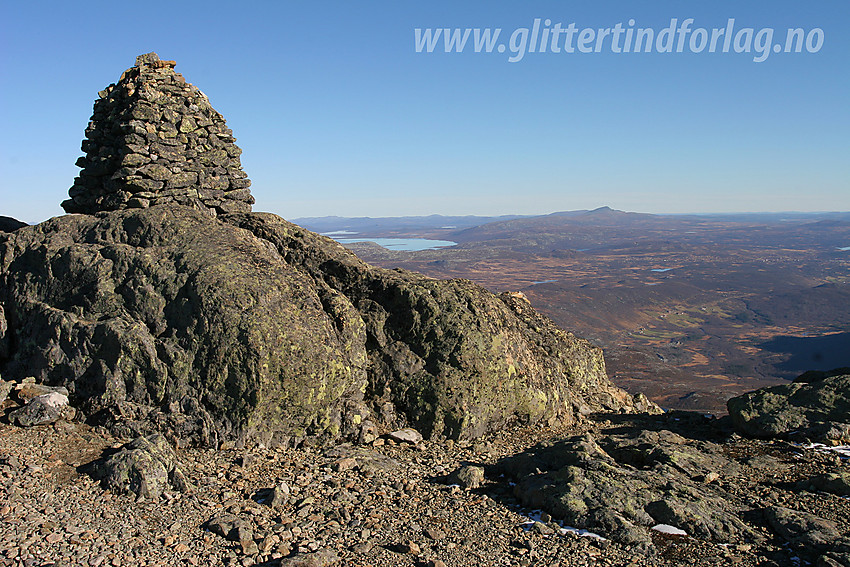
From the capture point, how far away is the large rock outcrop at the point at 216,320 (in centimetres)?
1001

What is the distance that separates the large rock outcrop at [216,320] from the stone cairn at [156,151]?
0.16 feet

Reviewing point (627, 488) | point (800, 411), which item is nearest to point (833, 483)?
point (800, 411)

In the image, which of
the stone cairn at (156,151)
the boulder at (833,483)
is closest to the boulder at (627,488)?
the boulder at (833,483)

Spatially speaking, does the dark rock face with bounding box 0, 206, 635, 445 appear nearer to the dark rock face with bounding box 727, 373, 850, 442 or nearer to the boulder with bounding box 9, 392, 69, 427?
the boulder with bounding box 9, 392, 69, 427

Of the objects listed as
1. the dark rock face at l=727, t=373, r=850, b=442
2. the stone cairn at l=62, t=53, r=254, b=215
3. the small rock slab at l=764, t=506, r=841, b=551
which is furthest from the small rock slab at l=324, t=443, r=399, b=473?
the dark rock face at l=727, t=373, r=850, b=442

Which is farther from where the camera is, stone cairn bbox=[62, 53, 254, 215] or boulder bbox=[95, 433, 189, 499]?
stone cairn bbox=[62, 53, 254, 215]

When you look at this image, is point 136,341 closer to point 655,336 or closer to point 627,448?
point 627,448

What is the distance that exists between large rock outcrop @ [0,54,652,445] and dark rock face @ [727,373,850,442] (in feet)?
11.6

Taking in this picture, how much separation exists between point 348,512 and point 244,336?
3802 millimetres

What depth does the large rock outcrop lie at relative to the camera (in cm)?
1001

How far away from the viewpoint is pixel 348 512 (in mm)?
8070

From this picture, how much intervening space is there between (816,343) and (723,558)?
142151 mm

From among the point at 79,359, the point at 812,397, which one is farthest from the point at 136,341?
the point at 812,397

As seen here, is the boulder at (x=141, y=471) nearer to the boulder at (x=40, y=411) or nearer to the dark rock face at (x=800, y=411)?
the boulder at (x=40, y=411)
